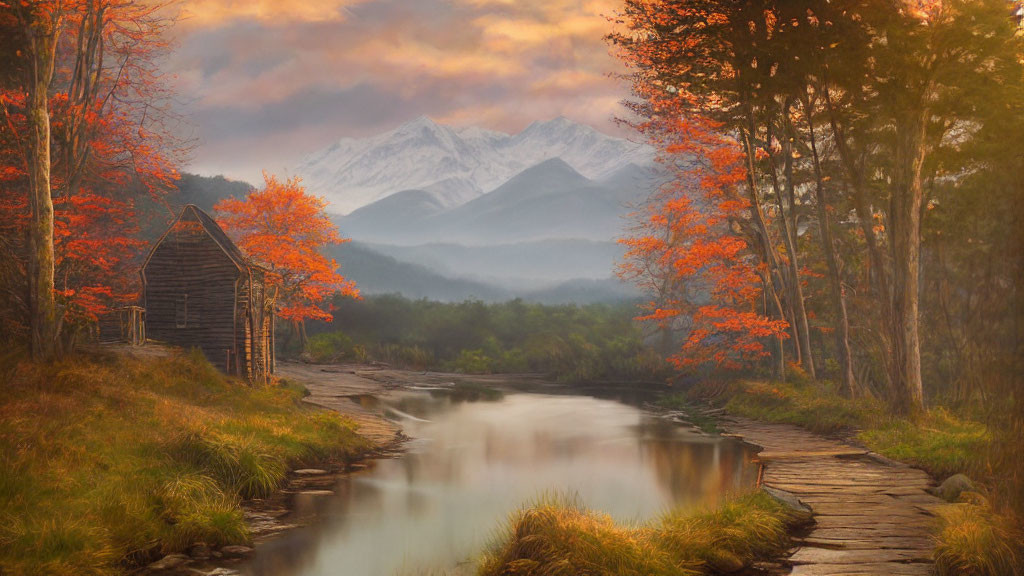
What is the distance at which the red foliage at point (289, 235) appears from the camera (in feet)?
134

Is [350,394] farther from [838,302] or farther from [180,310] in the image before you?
[838,302]

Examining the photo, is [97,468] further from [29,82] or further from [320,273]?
[320,273]

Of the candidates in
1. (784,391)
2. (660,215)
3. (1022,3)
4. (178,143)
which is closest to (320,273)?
(178,143)

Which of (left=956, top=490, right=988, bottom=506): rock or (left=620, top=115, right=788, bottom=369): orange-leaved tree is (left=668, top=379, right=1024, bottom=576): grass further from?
(left=620, top=115, right=788, bottom=369): orange-leaved tree

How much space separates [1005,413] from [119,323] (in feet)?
96.3

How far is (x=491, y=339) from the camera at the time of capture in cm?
5531

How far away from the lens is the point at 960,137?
23125 mm

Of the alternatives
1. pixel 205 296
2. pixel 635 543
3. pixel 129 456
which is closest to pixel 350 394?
pixel 205 296

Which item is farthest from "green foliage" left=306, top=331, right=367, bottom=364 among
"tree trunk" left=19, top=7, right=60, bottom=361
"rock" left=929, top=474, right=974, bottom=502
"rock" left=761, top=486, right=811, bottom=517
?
"rock" left=929, top=474, right=974, bottom=502

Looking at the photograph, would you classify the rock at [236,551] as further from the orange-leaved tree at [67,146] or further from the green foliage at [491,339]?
the green foliage at [491,339]

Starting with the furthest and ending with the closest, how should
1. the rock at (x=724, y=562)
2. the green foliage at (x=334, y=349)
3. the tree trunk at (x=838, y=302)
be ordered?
the green foliage at (x=334, y=349), the tree trunk at (x=838, y=302), the rock at (x=724, y=562)

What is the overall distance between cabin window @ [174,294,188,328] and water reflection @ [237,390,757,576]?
868 cm

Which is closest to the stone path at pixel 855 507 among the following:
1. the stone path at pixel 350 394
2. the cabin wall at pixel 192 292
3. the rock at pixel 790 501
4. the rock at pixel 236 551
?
the rock at pixel 790 501

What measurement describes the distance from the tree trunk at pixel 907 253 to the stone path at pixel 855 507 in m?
2.35
